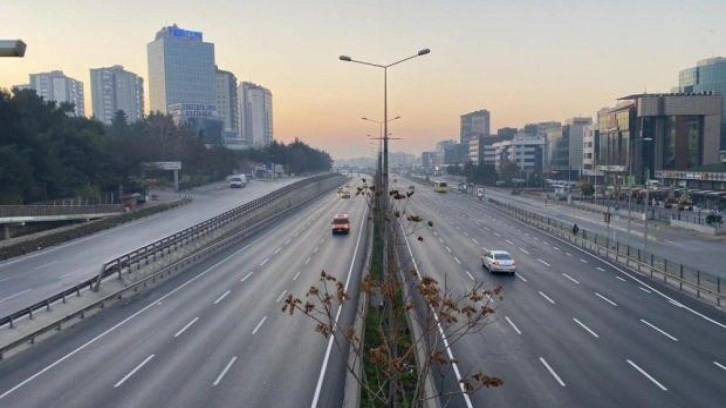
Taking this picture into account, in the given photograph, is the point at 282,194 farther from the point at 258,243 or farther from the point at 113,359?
the point at 113,359

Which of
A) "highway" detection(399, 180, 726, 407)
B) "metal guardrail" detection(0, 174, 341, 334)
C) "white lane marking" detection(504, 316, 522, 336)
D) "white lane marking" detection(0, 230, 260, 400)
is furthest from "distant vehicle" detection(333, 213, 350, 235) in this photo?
"white lane marking" detection(504, 316, 522, 336)

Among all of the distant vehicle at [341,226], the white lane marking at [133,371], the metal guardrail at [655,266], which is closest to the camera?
the white lane marking at [133,371]

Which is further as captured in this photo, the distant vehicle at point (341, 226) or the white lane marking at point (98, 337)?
the distant vehicle at point (341, 226)

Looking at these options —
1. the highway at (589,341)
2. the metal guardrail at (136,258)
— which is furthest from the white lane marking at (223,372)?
the metal guardrail at (136,258)

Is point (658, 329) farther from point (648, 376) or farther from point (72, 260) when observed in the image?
Result: point (72, 260)

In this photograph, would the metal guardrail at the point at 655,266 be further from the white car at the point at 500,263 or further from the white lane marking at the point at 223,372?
the white lane marking at the point at 223,372

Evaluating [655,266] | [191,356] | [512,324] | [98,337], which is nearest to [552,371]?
[512,324]
